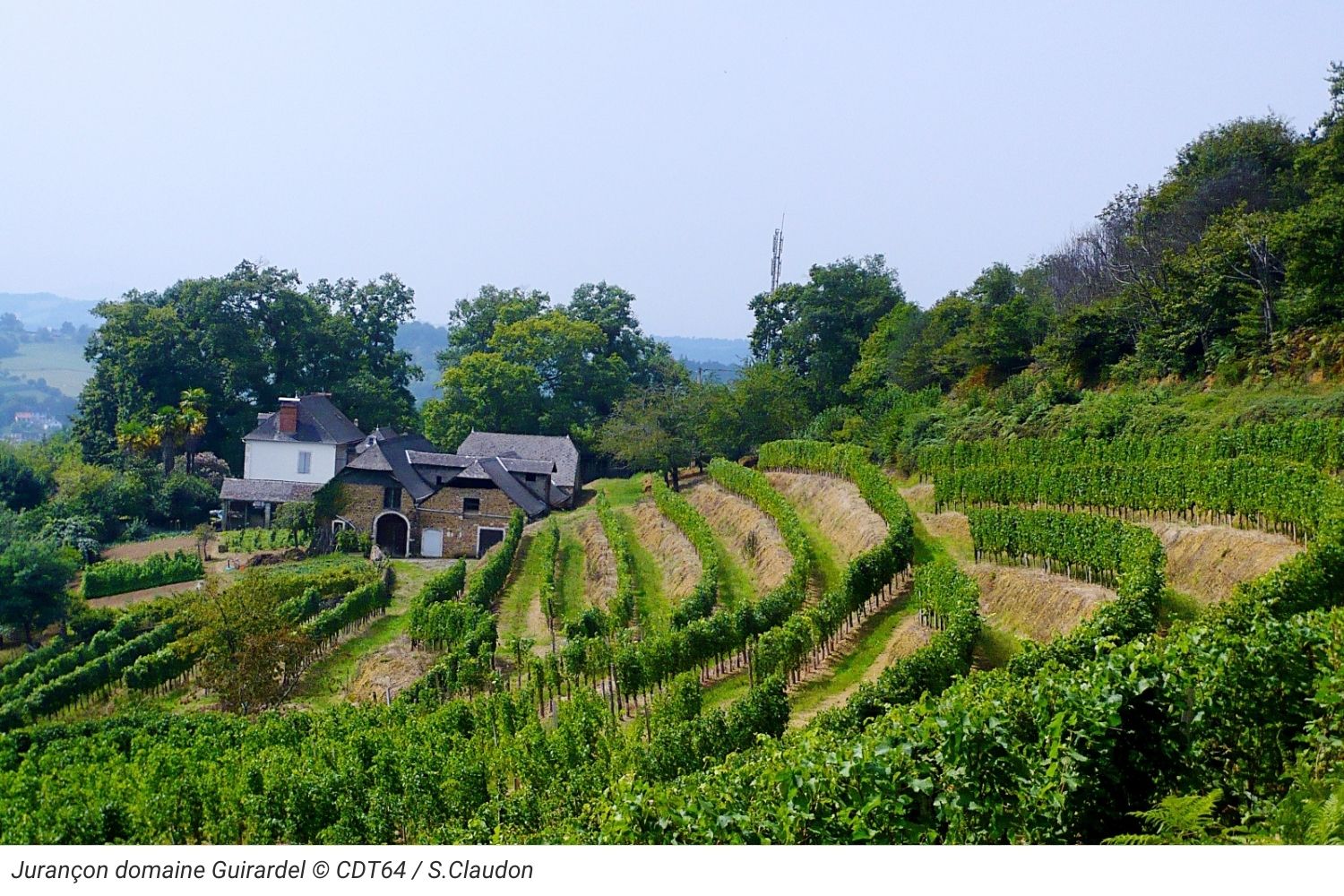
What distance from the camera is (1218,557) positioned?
66.1 feet

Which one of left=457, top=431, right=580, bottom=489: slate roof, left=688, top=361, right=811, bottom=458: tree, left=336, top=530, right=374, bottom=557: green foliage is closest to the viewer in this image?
left=336, top=530, right=374, bottom=557: green foliage

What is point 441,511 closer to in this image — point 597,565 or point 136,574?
point 136,574

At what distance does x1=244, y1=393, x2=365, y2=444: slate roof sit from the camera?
62188 millimetres

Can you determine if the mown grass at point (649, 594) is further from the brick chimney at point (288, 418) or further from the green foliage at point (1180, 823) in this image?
the brick chimney at point (288, 418)

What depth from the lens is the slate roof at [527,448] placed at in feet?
213

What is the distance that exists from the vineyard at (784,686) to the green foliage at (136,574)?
7.50 metres

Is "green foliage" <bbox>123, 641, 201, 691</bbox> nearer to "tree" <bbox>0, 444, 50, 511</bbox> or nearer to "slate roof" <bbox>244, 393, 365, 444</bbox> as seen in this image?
"slate roof" <bbox>244, 393, 365, 444</bbox>

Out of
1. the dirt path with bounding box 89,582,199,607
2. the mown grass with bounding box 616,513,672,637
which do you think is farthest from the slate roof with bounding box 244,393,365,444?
the mown grass with bounding box 616,513,672,637

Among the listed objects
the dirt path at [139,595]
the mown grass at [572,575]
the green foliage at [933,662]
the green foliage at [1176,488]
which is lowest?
the dirt path at [139,595]

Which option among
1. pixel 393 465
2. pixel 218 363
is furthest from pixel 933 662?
pixel 218 363

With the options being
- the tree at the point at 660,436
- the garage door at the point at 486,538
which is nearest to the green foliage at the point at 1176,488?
the tree at the point at 660,436

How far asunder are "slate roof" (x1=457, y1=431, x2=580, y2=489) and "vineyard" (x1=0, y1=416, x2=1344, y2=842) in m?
19.7

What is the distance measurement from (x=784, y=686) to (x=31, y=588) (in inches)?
1201

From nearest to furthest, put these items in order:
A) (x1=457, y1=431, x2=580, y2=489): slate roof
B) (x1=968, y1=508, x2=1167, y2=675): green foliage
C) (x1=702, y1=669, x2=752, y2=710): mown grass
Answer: (x1=968, y1=508, x2=1167, y2=675): green foliage, (x1=702, y1=669, x2=752, y2=710): mown grass, (x1=457, y1=431, x2=580, y2=489): slate roof
